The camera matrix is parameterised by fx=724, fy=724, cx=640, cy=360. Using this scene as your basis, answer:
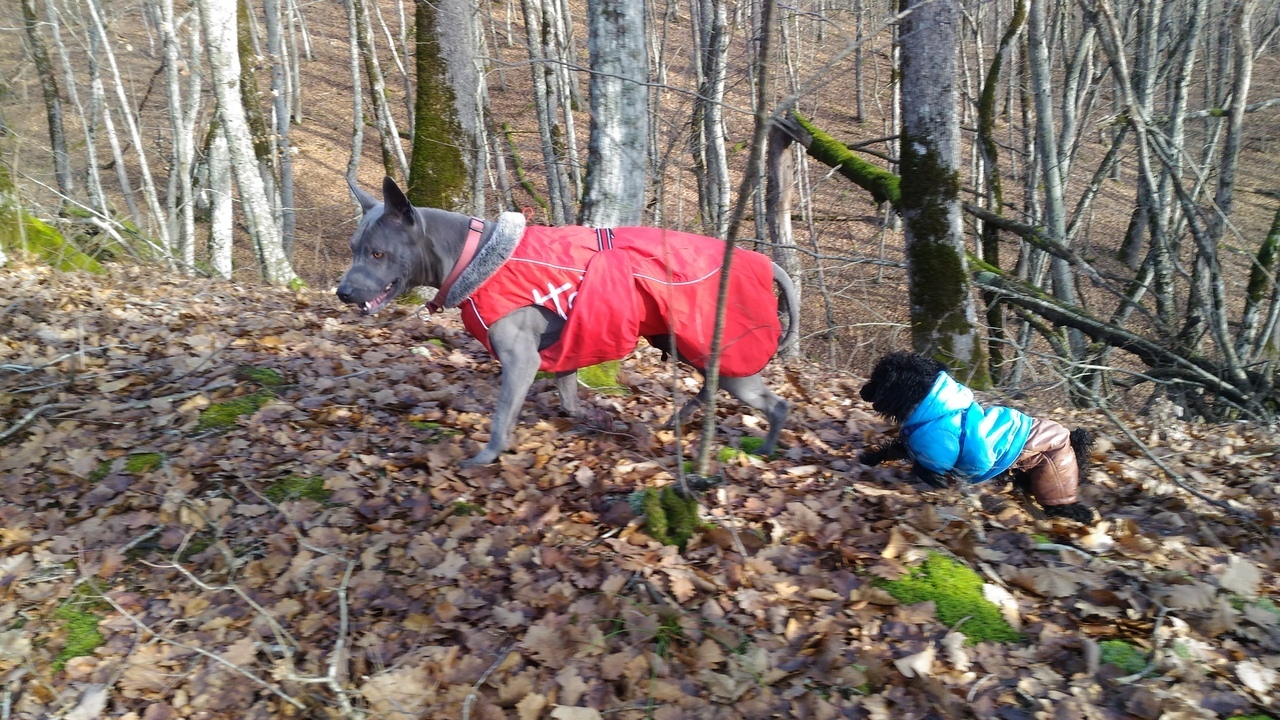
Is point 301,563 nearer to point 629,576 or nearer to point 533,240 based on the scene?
point 629,576

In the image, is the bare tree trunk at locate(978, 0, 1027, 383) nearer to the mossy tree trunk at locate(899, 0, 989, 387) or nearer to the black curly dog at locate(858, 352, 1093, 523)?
the mossy tree trunk at locate(899, 0, 989, 387)

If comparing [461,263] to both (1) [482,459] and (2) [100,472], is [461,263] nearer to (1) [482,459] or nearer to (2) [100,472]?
(1) [482,459]

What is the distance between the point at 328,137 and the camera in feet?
101

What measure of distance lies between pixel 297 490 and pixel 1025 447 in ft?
15.2

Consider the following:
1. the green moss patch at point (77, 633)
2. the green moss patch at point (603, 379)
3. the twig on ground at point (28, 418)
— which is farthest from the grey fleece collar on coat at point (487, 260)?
the twig on ground at point (28, 418)

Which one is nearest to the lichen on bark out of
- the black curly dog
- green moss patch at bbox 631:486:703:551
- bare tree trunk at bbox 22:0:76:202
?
green moss patch at bbox 631:486:703:551

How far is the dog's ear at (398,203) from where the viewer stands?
176 inches

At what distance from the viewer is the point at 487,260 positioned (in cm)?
470

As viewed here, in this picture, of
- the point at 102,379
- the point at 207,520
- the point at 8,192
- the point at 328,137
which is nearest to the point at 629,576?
the point at 207,520

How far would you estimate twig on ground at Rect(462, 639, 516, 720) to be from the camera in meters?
3.19

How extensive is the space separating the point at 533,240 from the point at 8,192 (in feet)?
28.4

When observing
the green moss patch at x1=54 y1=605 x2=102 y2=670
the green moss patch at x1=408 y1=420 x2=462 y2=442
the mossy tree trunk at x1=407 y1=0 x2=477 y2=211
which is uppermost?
the mossy tree trunk at x1=407 y1=0 x2=477 y2=211

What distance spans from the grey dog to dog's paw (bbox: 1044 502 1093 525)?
7.53ft

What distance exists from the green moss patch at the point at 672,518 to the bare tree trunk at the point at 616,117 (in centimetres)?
284
